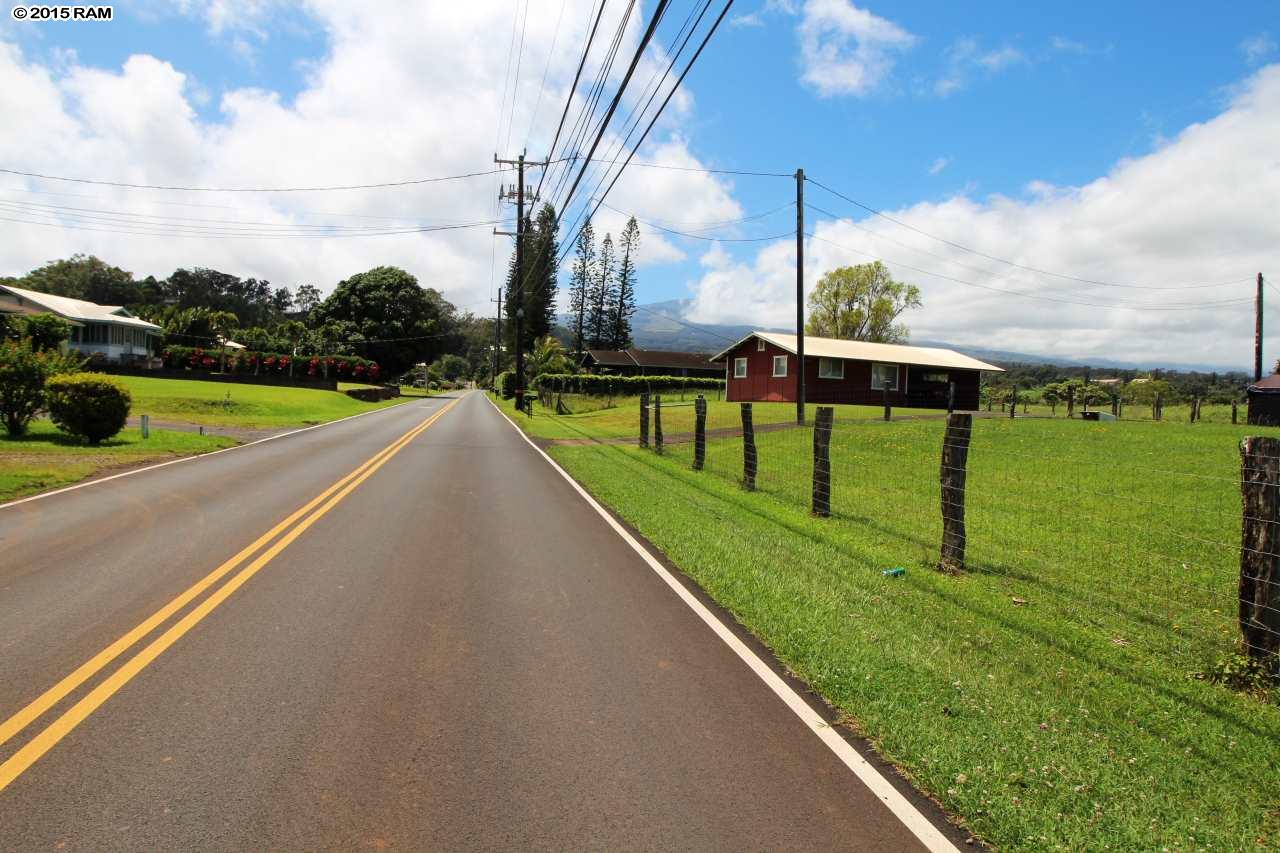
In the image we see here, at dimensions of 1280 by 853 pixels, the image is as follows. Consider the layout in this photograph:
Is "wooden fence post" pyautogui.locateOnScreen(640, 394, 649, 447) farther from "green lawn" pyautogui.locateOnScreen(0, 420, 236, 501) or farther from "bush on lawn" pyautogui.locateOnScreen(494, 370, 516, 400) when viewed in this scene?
"bush on lawn" pyautogui.locateOnScreen(494, 370, 516, 400)

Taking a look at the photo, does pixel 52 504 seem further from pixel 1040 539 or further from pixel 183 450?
pixel 1040 539

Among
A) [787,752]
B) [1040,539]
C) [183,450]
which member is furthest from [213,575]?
[183,450]

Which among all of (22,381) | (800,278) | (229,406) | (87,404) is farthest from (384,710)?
(229,406)

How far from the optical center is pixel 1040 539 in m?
9.95

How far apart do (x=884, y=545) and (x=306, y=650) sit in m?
6.80

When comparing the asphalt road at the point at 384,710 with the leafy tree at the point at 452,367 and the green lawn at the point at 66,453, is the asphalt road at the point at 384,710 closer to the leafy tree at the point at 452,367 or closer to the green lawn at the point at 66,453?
the green lawn at the point at 66,453

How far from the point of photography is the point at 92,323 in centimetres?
5691

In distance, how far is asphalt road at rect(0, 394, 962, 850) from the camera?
10.4 feet

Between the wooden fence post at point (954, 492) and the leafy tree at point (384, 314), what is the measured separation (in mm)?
81499

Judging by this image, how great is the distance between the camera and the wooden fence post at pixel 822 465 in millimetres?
11297

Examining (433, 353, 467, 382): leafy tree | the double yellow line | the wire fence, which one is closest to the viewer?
the double yellow line

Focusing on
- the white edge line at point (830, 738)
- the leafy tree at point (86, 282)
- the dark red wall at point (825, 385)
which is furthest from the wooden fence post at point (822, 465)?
the leafy tree at point (86, 282)

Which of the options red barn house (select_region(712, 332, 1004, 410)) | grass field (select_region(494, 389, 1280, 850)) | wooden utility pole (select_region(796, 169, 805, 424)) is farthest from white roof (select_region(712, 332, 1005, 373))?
grass field (select_region(494, 389, 1280, 850))

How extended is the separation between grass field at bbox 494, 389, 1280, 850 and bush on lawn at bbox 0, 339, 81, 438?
595 inches
